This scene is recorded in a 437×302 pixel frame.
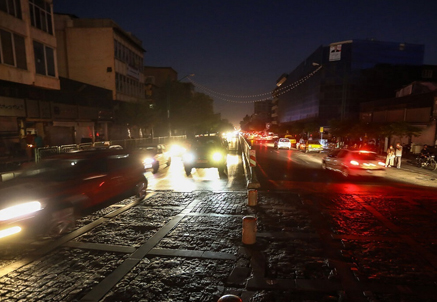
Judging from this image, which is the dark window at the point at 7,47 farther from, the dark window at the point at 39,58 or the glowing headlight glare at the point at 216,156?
the glowing headlight glare at the point at 216,156

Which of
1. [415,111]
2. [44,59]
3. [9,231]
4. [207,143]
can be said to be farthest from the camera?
[415,111]

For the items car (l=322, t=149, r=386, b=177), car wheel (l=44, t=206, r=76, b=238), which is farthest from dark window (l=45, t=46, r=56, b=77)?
car (l=322, t=149, r=386, b=177)

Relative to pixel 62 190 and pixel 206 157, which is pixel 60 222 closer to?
pixel 62 190

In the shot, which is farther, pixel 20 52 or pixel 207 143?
pixel 20 52

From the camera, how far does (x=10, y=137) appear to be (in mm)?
19125

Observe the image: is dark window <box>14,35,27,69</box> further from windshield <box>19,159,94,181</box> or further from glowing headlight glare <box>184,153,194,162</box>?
windshield <box>19,159,94,181</box>

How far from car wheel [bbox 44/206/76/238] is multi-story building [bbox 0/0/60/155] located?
15.9 metres

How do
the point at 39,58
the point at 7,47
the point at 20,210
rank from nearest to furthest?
1. the point at 20,210
2. the point at 7,47
3. the point at 39,58

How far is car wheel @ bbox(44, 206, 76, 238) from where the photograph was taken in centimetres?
553

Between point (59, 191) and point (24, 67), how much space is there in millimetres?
17305

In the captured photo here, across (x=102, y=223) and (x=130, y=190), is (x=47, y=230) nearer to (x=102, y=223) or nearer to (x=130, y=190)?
(x=102, y=223)

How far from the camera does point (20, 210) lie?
16.5 ft

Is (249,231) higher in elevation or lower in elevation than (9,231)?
lower

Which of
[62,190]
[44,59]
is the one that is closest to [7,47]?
[44,59]
